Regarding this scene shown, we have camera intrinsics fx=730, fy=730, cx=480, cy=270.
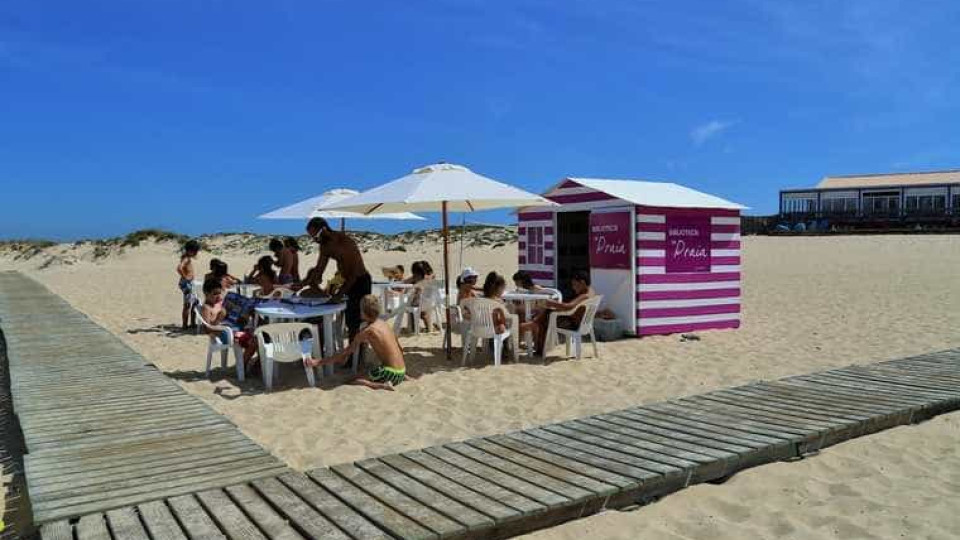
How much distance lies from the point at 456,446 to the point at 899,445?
99.2 inches

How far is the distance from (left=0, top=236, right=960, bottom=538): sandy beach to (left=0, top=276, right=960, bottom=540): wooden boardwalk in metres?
0.12

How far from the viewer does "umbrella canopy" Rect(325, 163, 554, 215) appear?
21.2 feet

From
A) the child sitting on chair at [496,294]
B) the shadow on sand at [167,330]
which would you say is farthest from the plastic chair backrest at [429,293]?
the shadow on sand at [167,330]

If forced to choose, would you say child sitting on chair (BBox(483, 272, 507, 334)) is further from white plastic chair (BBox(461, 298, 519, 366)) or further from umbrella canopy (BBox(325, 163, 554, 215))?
umbrella canopy (BBox(325, 163, 554, 215))

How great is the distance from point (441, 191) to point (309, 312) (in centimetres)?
158

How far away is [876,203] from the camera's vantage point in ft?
116

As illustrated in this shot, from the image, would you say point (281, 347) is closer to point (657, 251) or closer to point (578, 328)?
point (578, 328)

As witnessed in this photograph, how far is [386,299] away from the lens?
9.79 meters

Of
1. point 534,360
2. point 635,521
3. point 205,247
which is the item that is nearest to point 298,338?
point 534,360

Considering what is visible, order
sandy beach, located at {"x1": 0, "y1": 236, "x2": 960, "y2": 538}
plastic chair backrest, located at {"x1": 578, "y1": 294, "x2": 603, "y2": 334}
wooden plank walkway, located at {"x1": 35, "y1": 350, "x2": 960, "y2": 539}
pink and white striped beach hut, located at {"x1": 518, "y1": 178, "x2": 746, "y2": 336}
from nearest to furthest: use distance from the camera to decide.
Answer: wooden plank walkway, located at {"x1": 35, "y1": 350, "x2": 960, "y2": 539}, sandy beach, located at {"x1": 0, "y1": 236, "x2": 960, "y2": 538}, plastic chair backrest, located at {"x1": 578, "y1": 294, "x2": 603, "y2": 334}, pink and white striped beach hut, located at {"x1": 518, "y1": 178, "x2": 746, "y2": 336}

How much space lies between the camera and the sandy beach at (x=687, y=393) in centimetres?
322

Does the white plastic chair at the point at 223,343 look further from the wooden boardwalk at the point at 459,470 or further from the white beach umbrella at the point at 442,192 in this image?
the white beach umbrella at the point at 442,192

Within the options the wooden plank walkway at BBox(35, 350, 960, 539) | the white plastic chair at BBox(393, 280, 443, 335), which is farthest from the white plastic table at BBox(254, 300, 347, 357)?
the wooden plank walkway at BBox(35, 350, 960, 539)

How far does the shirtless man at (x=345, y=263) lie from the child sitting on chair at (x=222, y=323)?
0.84 m
